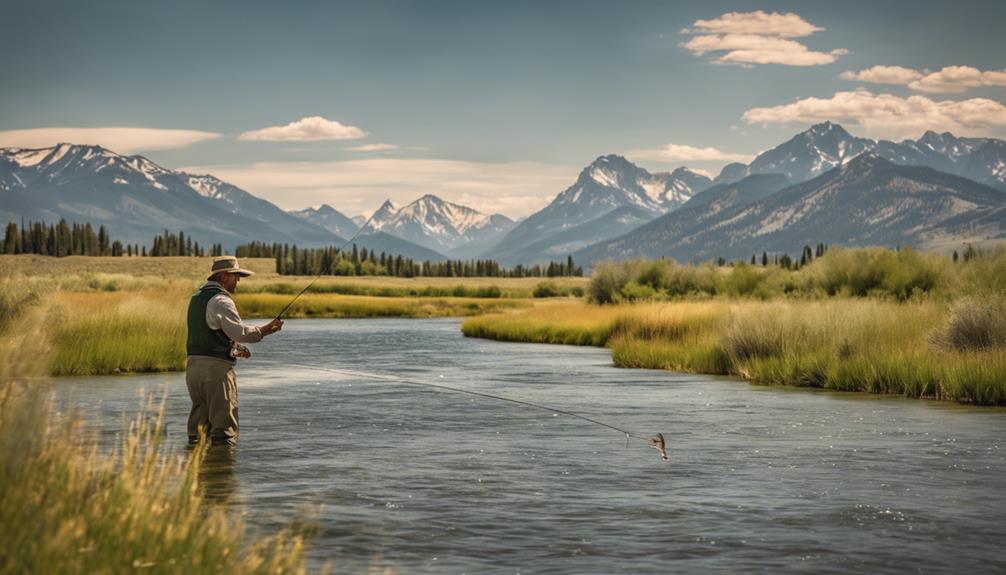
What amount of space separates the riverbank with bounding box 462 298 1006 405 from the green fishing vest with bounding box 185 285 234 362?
13492 mm

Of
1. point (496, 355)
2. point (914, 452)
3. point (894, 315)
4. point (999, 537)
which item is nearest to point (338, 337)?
point (496, 355)

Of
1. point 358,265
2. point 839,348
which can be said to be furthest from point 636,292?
point 358,265

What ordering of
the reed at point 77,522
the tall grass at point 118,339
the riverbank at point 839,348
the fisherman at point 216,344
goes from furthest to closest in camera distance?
1. the tall grass at point 118,339
2. the riverbank at point 839,348
3. the fisherman at point 216,344
4. the reed at point 77,522

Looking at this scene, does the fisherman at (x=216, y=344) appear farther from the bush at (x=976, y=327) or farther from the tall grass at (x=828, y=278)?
the tall grass at (x=828, y=278)

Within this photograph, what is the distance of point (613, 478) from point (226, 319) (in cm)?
487

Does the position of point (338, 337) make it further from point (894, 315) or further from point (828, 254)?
point (894, 315)

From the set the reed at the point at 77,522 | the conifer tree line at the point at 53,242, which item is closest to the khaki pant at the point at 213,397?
the reed at the point at 77,522

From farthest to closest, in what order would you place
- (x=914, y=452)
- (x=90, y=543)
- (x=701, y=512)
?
(x=914, y=452) < (x=701, y=512) < (x=90, y=543)

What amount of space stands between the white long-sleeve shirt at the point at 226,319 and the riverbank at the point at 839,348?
13.4m

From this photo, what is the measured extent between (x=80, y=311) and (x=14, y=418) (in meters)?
25.9

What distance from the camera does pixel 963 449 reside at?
50.1ft

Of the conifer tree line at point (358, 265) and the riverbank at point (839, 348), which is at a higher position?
the conifer tree line at point (358, 265)

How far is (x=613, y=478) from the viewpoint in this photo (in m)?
13.4

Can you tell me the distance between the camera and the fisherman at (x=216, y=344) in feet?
45.4
